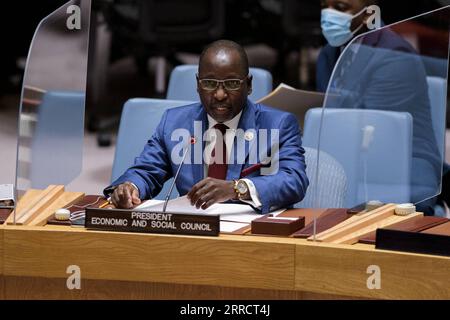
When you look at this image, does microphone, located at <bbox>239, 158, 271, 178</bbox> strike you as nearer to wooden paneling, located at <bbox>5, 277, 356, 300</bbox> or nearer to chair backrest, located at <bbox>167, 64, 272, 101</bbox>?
wooden paneling, located at <bbox>5, 277, 356, 300</bbox>

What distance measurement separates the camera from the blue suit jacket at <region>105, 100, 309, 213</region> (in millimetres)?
4004

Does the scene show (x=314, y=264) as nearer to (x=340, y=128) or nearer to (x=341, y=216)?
(x=341, y=216)

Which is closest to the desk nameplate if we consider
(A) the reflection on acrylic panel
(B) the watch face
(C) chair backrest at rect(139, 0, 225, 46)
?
(A) the reflection on acrylic panel

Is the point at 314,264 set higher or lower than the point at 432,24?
lower

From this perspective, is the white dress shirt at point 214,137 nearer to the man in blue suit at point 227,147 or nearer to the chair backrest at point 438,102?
the man in blue suit at point 227,147

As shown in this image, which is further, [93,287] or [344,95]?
[344,95]

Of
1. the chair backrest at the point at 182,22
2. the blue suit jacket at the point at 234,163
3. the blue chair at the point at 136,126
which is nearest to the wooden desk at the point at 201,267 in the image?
the blue suit jacket at the point at 234,163

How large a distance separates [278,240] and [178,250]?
279mm

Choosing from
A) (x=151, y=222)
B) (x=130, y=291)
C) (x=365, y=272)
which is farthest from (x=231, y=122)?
(x=365, y=272)

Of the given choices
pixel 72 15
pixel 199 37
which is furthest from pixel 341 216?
pixel 199 37

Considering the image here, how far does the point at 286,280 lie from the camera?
3.47 m

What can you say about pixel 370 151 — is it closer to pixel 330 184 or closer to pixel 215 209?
pixel 330 184

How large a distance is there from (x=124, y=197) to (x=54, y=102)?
53 centimetres

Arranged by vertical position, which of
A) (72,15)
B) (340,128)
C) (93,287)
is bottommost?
(93,287)
